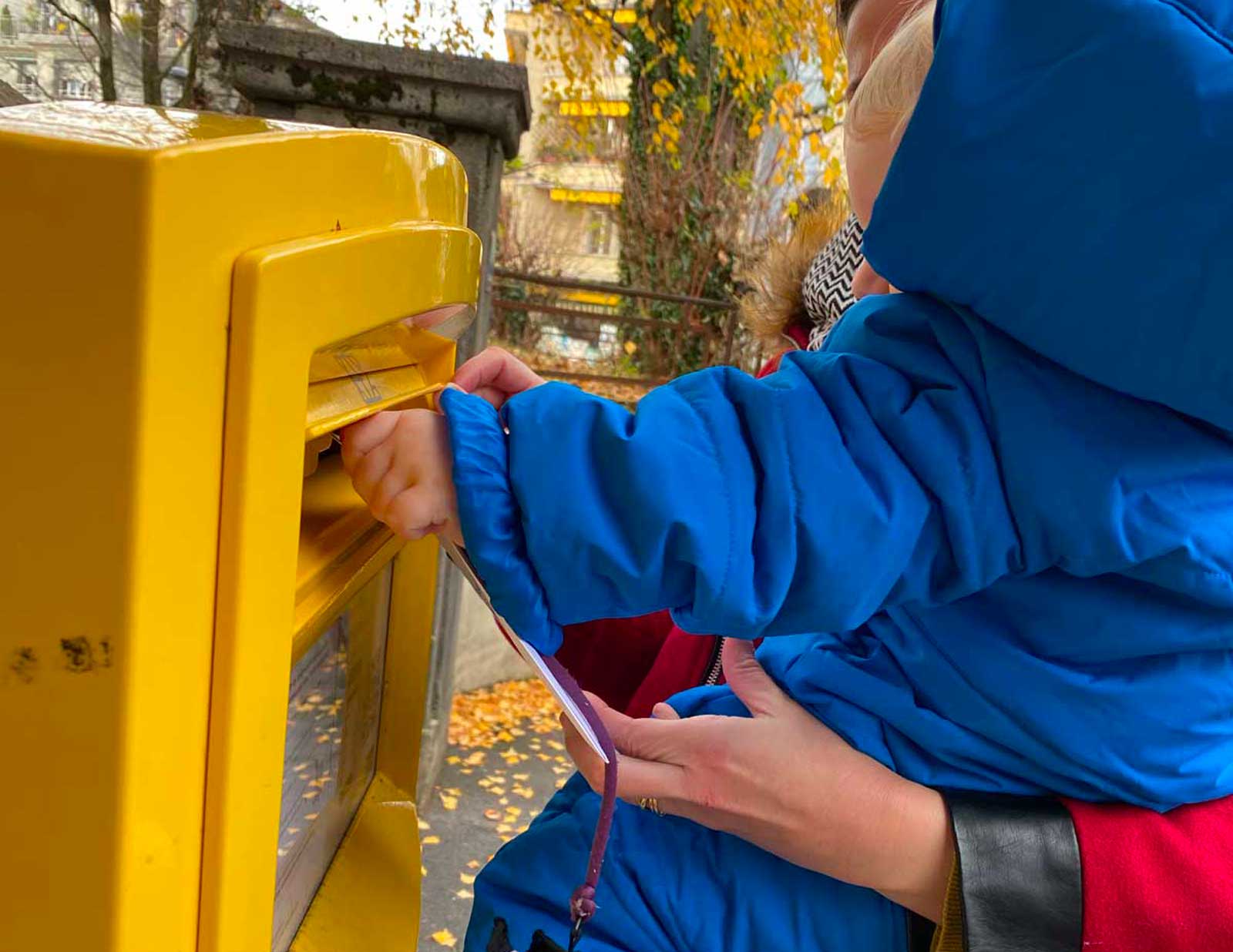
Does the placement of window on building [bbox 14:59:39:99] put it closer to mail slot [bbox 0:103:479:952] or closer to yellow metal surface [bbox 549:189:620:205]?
mail slot [bbox 0:103:479:952]

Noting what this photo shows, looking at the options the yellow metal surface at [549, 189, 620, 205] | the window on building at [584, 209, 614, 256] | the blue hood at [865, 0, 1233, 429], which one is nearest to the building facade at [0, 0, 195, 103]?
the blue hood at [865, 0, 1233, 429]

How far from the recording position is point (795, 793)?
1.09 metres

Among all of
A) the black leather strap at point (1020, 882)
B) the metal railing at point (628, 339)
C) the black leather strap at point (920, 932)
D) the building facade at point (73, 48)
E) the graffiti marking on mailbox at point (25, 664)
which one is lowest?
the metal railing at point (628, 339)

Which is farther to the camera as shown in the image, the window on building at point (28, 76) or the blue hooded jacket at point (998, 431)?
the window on building at point (28, 76)

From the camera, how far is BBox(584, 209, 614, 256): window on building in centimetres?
1380

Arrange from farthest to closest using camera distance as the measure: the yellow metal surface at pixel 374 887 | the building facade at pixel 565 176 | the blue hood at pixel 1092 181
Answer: the building facade at pixel 565 176 < the yellow metal surface at pixel 374 887 < the blue hood at pixel 1092 181

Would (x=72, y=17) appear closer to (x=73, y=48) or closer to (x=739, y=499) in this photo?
(x=73, y=48)

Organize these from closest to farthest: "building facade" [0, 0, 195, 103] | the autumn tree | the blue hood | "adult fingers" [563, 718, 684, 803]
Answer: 1. the blue hood
2. "adult fingers" [563, 718, 684, 803]
3. "building facade" [0, 0, 195, 103]
4. the autumn tree

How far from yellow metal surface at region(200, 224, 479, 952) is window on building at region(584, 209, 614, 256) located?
1303 centimetres

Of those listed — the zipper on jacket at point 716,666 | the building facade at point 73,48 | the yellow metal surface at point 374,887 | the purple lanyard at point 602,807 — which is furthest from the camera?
the building facade at point 73,48

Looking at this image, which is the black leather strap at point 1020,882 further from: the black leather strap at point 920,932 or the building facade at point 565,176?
the building facade at point 565,176

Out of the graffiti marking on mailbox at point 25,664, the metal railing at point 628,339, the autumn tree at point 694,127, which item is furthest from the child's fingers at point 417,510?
the metal railing at point 628,339

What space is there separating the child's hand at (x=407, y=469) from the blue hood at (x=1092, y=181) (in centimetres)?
49

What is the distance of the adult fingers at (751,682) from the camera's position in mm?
1174
